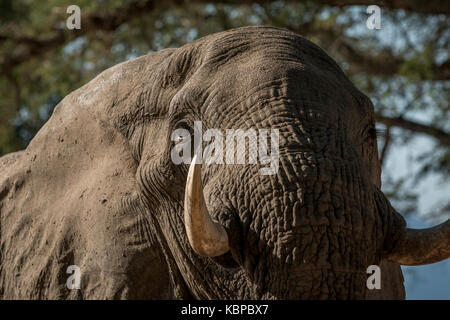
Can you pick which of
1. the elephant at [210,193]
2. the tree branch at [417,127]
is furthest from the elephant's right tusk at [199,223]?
the tree branch at [417,127]

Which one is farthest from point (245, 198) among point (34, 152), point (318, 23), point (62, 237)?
point (318, 23)

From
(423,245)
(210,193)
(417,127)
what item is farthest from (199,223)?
(417,127)

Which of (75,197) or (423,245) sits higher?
(75,197)

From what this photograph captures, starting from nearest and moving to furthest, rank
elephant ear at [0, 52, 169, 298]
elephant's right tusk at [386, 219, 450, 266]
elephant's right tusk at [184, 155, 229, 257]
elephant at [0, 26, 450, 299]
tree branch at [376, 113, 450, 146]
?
1. elephant's right tusk at [184, 155, 229, 257]
2. elephant at [0, 26, 450, 299]
3. elephant's right tusk at [386, 219, 450, 266]
4. elephant ear at [0, 52, 169, 298]
5. tree branch at [376, 113, 450, 146]

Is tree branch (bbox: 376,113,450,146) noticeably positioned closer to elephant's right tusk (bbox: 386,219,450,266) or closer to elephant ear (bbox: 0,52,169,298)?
elephant ear (bbox: 0,52,169,298)

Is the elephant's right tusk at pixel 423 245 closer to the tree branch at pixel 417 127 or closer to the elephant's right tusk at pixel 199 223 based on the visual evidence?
the elephant's right tusk at pixel 199 223

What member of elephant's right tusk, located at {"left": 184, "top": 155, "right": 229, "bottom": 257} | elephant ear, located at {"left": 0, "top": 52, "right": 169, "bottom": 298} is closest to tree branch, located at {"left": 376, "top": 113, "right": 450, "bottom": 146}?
elephant ear, located at {"left": 0, "top": 52, "right": 169, "bottom": 298}

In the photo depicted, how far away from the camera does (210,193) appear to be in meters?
2.61

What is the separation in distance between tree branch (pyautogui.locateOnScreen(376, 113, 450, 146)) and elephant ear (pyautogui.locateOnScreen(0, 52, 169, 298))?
6.61m

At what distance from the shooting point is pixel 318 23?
8969mm

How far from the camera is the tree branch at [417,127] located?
9781 millimetres

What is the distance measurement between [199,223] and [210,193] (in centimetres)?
32

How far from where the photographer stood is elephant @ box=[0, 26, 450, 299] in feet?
7.77

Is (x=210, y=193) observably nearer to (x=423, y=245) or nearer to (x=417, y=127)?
(x=423, y=245)
